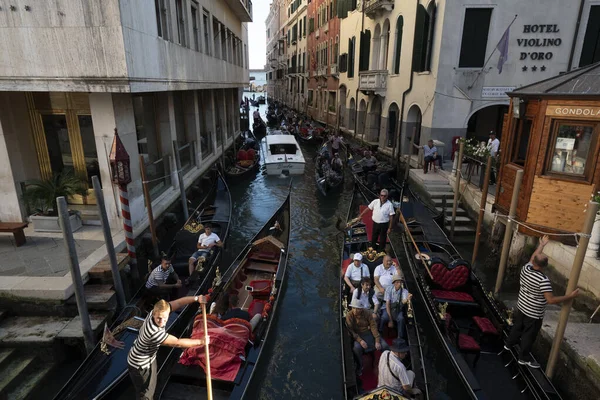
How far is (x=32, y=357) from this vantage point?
4.91 metres

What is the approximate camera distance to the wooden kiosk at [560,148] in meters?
5.96

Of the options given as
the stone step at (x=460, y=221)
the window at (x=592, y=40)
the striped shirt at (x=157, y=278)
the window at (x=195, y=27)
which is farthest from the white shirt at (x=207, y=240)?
the window at (x=592, y=40)

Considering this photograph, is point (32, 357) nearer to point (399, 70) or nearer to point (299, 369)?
point (299, 369)

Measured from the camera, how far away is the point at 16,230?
6.58m

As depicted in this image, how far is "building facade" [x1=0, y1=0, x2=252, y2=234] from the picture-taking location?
6246 millimetres

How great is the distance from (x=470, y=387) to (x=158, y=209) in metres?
Result: 7.60

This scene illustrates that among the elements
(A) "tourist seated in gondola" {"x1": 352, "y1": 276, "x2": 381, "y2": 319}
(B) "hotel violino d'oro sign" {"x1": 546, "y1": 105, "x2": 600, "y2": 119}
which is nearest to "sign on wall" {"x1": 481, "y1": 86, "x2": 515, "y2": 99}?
(B) "hotel violino d'oro sign" {"x1": 546, "y1": 105, "x2": 600, "y2": 119}

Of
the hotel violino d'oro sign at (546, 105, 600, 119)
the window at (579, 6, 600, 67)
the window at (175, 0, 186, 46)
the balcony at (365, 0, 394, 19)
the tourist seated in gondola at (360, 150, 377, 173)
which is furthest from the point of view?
the balcony at (365, 0, 394, 19)

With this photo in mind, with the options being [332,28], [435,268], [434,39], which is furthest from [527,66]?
[332,28]

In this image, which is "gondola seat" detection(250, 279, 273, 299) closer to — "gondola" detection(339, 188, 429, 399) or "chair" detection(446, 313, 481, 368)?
"gondola" detection(339, 188, 429, 399)

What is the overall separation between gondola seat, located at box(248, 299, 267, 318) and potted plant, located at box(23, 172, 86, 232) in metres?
3.93

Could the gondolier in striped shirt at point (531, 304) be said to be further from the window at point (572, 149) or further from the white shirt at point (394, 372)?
the window at point (572, 149)

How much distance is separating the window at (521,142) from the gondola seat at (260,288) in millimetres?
5402

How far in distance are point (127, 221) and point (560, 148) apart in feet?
24.9
